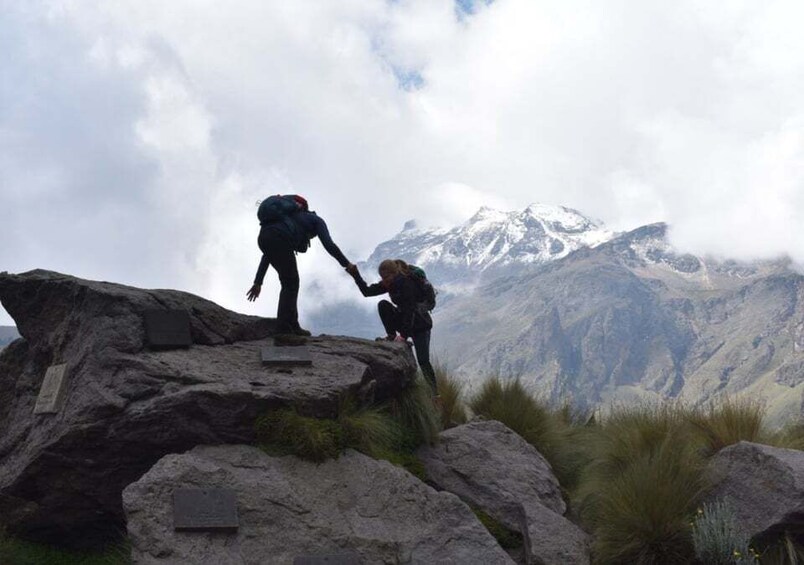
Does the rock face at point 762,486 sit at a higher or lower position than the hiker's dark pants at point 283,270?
lower

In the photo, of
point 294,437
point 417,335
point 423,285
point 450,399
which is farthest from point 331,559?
point 450,399

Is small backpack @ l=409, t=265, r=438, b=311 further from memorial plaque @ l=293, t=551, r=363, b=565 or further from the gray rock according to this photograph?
memorial plaque @ l=293, t=551, r=363, b=565

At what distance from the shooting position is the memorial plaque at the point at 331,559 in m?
8.99

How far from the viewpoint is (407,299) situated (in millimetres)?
13734

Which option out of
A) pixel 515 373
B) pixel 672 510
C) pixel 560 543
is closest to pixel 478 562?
pixel 560 543

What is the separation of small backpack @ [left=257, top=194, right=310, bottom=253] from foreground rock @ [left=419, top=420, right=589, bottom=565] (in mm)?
3424

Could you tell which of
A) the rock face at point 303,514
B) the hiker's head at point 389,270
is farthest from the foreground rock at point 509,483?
the hiker's head at point 389,270

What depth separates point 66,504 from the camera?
10.6m

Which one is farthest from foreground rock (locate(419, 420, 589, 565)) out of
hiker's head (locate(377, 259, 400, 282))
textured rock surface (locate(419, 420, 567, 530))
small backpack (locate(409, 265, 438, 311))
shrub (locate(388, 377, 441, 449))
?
hiker's head (locate(377, 259, 400, 282))

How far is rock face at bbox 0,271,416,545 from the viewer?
10258mm

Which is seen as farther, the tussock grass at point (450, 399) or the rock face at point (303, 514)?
the tussock grass at point (450, 399)

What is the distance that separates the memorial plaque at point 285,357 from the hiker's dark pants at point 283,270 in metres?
1.09

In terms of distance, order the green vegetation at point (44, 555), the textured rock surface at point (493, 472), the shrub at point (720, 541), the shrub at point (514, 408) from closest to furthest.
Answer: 1. the shrub at point (720, 541)
2. the green vegetation at point (44, 555)
3. the textured rock surface at point (493, 472)
4. the shrub at point (514, 408)

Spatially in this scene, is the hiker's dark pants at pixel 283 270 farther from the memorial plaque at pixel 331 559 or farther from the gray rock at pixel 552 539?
the memorial plaque at pixel 331 559
